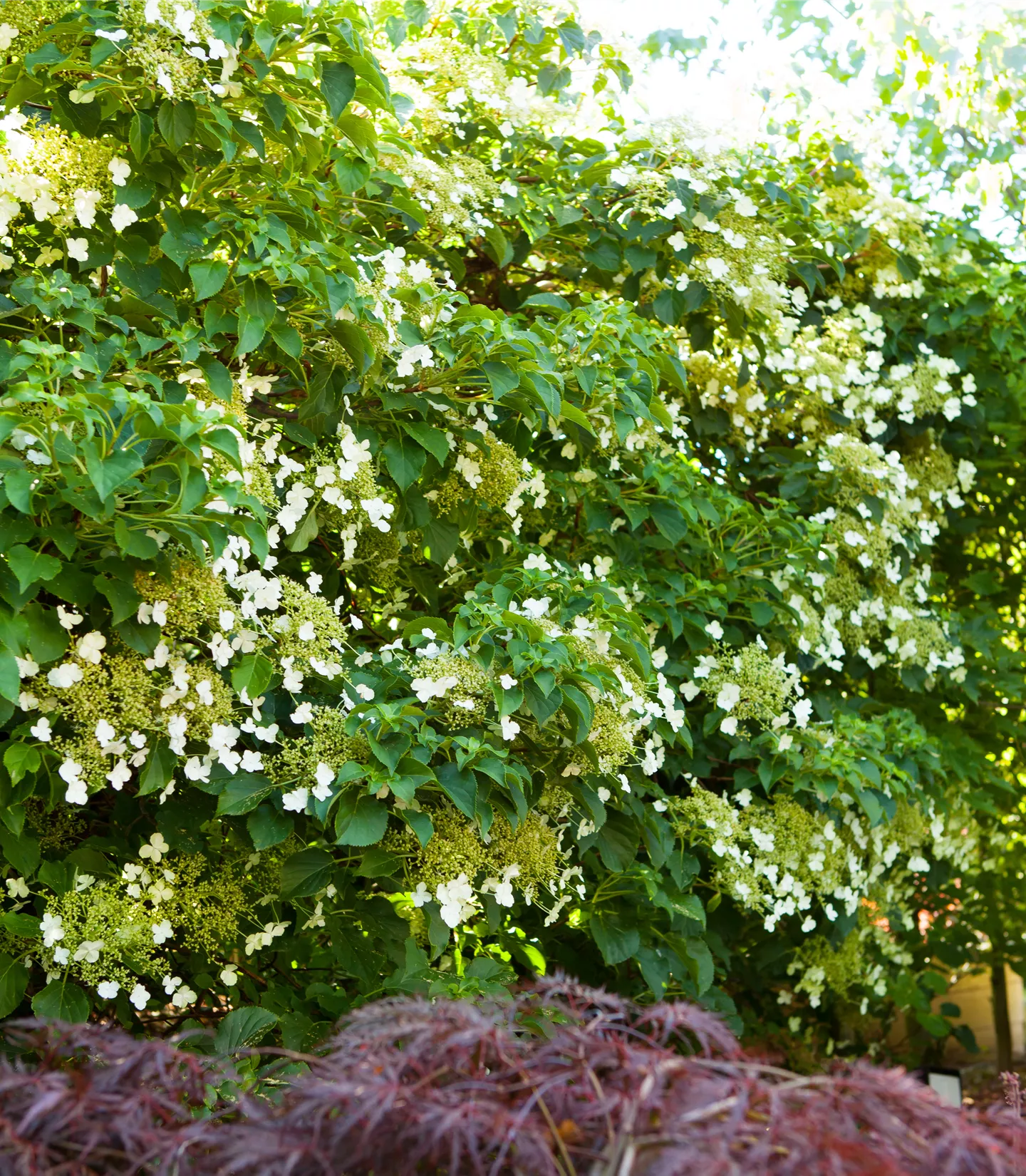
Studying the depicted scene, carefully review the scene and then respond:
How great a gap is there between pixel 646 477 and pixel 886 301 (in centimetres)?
150

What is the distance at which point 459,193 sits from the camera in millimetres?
2756

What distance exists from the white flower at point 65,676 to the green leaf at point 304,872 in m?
0.53

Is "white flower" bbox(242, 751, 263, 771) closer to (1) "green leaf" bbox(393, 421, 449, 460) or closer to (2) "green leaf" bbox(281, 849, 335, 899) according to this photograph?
(2) "green leaf" bbox(281, 849, 335, 899)

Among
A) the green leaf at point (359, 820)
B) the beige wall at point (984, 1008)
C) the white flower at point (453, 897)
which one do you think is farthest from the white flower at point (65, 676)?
the beige wall at point (984, 1008)

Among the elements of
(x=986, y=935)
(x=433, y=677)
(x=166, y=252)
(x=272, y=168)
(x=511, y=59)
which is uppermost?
(x=511, y=59)

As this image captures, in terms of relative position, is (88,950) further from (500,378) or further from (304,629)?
(500,378)

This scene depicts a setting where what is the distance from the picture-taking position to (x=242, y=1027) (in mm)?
1919

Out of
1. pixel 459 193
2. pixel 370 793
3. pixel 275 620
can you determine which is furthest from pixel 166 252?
pixel 370 793

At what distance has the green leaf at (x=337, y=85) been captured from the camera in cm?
206

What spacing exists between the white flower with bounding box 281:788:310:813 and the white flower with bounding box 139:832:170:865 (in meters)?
0.28

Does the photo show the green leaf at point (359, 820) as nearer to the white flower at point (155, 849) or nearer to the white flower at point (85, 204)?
the white flower at point (155, 849)

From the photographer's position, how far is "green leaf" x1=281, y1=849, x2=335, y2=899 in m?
2.11

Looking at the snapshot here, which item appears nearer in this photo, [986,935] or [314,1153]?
[314,1153]

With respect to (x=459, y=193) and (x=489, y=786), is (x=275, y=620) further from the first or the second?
(x=459, y=193)
